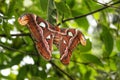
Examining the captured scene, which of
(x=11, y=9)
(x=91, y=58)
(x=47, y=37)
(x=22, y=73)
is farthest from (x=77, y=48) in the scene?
(x=47, y=37)

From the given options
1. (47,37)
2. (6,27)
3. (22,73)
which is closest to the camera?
(47,37)

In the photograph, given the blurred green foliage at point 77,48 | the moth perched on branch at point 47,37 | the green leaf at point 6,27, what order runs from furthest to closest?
1. the blurred green foliage at point 77,48
2. the green leaf at point 6,27
3. the moth perched on branch at point 47,37

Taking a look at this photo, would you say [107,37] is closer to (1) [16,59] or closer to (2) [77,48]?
(2) [77,48]

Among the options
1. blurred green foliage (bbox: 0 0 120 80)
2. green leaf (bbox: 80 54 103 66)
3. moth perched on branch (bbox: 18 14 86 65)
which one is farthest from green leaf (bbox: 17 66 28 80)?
moth perched on branch (bbox: 18 14 86 65)

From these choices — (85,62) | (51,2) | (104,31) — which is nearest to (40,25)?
(51,2)

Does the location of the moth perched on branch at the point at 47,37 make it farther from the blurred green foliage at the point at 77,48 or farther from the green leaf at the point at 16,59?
the green leaf at the point at 16,59

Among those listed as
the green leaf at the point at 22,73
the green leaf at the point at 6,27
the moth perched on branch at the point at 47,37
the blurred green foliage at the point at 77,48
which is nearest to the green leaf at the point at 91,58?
the blurred green foliage at the point at 77,48

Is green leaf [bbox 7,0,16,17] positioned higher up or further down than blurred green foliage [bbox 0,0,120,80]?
higher up

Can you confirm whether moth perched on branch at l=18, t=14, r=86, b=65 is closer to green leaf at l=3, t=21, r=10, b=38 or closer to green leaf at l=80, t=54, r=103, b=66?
green leaf at l=3, t=21, r=10, b=38
